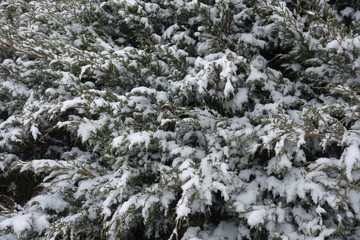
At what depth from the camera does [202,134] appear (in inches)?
98.6

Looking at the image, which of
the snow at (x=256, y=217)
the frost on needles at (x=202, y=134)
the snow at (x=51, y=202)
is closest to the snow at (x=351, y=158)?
the frost on needles at (x=202, y=134)

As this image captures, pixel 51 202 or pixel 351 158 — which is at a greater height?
pixel 351 158

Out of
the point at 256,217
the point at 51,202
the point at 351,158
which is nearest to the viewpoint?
the point at 351,158

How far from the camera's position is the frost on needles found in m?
2.00

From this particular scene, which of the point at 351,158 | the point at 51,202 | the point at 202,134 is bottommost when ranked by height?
the point at 51,202

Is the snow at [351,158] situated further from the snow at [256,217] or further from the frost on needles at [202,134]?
the snow at [256,217]

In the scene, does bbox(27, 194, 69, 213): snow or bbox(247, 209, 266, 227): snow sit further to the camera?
bbox(27, 194, 69, 213): snow

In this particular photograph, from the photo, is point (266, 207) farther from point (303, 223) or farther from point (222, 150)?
point (222, 150)

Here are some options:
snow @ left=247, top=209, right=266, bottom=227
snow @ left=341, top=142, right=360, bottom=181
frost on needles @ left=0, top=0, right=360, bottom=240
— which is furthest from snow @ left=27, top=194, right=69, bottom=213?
snow @ left=341, top=142, right=360, bottom=181

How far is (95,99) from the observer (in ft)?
7.84

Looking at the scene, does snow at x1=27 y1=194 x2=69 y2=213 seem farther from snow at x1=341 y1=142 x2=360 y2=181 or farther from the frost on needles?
snow at x1=341 y1=142 x2=360 y2=181

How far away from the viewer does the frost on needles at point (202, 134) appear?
1996 millimetres

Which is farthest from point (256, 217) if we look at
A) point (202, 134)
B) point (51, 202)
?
point (51, 202)

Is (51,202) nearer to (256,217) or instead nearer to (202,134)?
(202,134)
